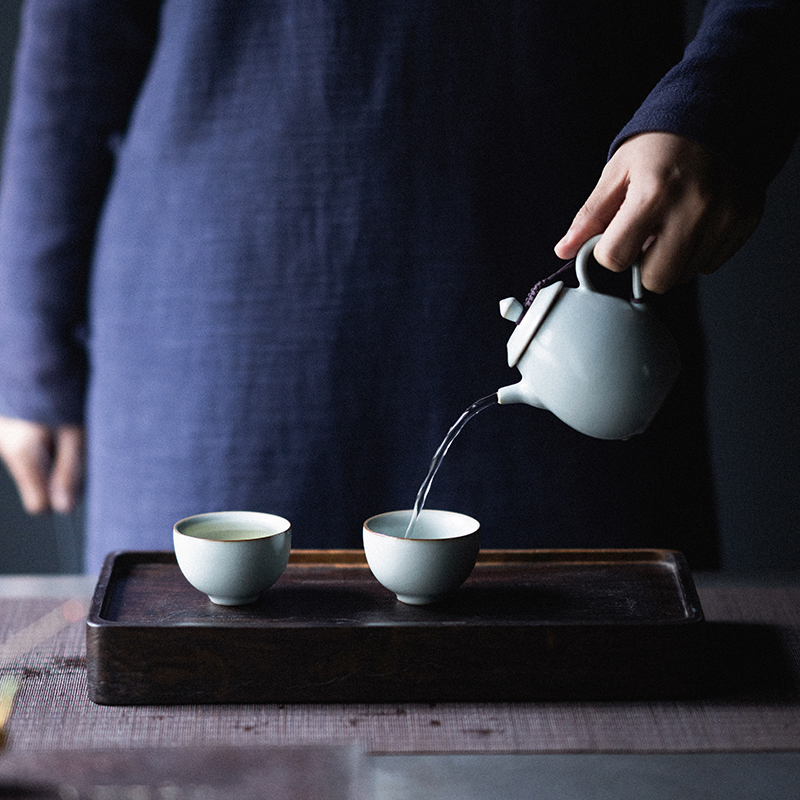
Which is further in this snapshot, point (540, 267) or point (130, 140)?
point (130, 140)

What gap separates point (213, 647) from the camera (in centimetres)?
68

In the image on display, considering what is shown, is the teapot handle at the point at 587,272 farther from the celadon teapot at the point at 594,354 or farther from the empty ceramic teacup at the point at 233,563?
the empty ceramic teacup at the point at 233,563

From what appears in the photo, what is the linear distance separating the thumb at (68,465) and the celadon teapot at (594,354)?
0.81m

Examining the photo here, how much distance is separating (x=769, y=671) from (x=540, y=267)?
0.52m

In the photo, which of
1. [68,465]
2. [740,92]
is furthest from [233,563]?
[68,465]

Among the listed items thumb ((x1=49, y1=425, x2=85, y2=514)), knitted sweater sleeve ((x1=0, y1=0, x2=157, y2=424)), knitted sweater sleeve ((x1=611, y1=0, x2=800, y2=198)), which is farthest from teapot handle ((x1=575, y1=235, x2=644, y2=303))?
thumb ((x1=49, y1=425, x2=85, y2=514))

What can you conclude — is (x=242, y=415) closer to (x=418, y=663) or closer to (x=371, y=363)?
(x=371, y=363)

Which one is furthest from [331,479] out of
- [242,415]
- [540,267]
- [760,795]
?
[760,795]

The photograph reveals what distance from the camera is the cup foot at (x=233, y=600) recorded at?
0.74 metres

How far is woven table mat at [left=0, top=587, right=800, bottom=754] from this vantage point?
0.63 m

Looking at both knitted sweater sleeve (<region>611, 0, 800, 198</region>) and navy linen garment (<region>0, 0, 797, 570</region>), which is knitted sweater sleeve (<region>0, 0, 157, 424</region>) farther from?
knitted sweater sleeve (<region>611, 0, 800, 198</region>)

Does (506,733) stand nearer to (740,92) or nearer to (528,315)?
(528,315)

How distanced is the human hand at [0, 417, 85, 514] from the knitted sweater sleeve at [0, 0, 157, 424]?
28mm

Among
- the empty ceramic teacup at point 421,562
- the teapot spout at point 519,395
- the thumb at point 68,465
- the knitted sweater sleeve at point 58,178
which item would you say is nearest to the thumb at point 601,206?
the teapot spout at point 519,395
